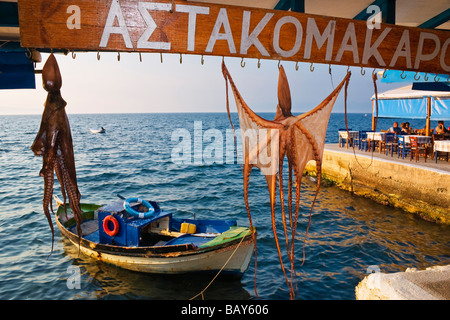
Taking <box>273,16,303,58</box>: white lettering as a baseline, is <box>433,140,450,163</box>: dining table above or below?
below

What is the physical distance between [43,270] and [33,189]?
1569 cm

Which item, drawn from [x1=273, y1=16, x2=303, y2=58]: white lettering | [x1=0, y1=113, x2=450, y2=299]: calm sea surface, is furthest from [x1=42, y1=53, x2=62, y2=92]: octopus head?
[x1=0, y1=113, x2=450, y2=299]: calm sea surface

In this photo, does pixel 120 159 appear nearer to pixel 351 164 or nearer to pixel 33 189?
pixel 33 189

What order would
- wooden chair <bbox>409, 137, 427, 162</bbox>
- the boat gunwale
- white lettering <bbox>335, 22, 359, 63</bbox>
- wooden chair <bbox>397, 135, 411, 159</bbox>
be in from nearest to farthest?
white lettering <bbox>335, 22, 359, 63</bbox>, the boat gunwale, wooden chair <bbox>409, 137, 427, 162</bbox>, wooden chair <bbox>397, 135, 411, 159</bbox>

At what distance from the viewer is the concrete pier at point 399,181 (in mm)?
14930

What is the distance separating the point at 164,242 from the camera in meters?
12.5

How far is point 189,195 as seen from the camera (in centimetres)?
2375

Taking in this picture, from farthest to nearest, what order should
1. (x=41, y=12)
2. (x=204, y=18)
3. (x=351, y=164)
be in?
(x=351, y=164)
(x=204, y=18)
(x=41, y=12)

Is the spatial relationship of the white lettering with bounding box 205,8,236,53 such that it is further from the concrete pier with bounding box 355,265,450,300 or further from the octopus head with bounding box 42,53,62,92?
the concrete pier with bounding box 355,265,450,300

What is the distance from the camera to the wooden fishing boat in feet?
36.4

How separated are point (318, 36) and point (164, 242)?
35.3ft

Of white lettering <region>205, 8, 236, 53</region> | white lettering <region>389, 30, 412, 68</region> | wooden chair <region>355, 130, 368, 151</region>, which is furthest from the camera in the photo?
wooden chair <region>355, 130, 368, 151</region>
